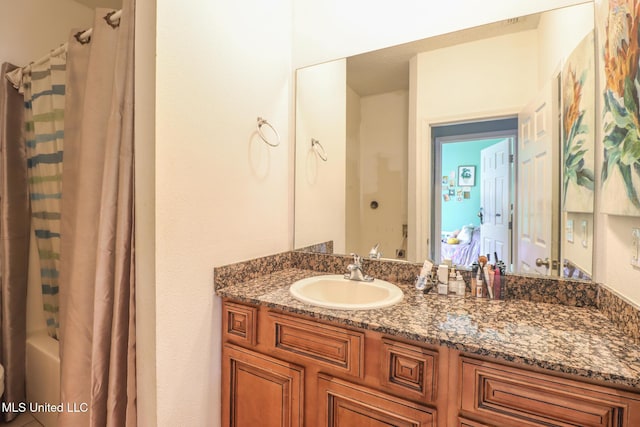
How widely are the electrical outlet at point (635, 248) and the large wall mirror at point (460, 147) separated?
214mm

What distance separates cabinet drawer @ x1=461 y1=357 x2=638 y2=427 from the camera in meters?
0.68

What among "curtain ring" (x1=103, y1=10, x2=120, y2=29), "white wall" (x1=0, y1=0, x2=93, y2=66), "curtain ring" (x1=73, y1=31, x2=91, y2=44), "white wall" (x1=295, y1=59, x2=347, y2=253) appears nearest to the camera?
"curtain ring" (x1=103, y1=10, x2=120, y2=29)

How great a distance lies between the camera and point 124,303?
1.09 m

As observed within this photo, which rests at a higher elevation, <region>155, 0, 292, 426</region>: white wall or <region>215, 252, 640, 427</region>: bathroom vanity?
<region>155, 0, 292, 426</region>: white wall

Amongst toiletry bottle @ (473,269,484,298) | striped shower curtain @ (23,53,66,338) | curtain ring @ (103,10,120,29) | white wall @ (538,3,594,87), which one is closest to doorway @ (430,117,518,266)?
toiletry bottle @ (473,269,484,298)

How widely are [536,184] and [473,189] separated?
22cm

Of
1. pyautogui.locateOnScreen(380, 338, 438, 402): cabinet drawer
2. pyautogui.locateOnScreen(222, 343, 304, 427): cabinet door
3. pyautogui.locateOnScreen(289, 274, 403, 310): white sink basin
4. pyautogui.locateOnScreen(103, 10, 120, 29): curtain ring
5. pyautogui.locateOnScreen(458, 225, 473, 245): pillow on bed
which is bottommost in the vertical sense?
pyautogui.locateOnScreen(222, 343, 304, 427): cabinet door

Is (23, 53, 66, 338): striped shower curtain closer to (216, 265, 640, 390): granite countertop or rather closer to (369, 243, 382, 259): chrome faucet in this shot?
(216, 265, 640, 390): granite countertop

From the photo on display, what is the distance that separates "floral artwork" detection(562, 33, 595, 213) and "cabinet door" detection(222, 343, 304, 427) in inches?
45.5

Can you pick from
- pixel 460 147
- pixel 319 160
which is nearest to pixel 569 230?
pixel 460 147

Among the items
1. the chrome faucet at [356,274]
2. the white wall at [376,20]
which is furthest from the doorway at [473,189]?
the white wall at [376,20]

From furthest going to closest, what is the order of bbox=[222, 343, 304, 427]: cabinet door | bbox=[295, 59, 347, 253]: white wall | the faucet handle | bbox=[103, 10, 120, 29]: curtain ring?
bbox=[295, 59, 347, 253]: white wall → the faucet handle → bbox=[103, 10, 120, 29]: curtain ring → bbox=[222, 343, 304, 427]: cabinet door

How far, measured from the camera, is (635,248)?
0.83m

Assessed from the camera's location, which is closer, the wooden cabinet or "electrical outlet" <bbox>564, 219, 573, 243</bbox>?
the wooden cabinet
